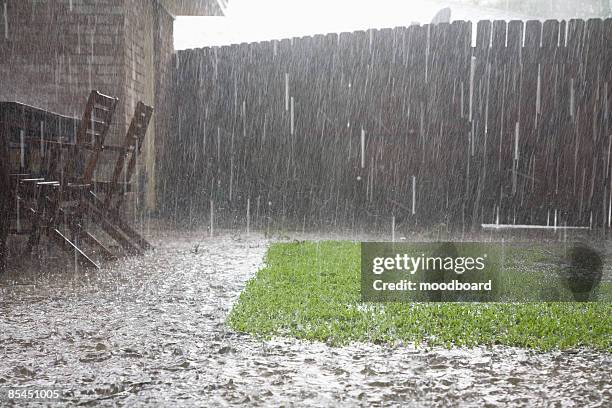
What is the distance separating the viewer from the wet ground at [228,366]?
1.96m

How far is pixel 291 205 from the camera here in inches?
327

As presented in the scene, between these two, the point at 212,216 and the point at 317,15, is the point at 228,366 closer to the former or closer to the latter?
the point at 212,216

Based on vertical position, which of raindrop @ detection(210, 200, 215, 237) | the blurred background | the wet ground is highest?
the blurred background

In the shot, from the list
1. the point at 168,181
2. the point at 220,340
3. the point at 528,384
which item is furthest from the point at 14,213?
the point at 168,181

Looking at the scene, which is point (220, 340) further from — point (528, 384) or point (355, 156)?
point (355, 156)

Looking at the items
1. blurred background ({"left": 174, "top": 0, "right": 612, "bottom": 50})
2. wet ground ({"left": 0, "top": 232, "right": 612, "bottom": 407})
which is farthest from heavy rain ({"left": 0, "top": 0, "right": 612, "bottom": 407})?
blurred background ({"left": 174, "top": 0, "right": 612, "bottom": 50})

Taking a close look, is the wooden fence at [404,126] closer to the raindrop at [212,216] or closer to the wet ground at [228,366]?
the raindrop at [212,216]

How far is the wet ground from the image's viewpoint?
77.0 inches

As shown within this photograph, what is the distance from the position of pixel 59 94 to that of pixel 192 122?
78.0 inches

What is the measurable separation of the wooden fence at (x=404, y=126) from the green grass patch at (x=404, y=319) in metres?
4.22

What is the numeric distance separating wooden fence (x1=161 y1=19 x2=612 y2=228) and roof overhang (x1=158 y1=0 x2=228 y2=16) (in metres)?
1.21

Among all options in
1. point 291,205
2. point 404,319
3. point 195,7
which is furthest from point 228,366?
point 195,7

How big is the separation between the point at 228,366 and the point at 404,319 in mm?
957

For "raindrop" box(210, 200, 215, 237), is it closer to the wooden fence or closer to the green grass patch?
the wooden fence
